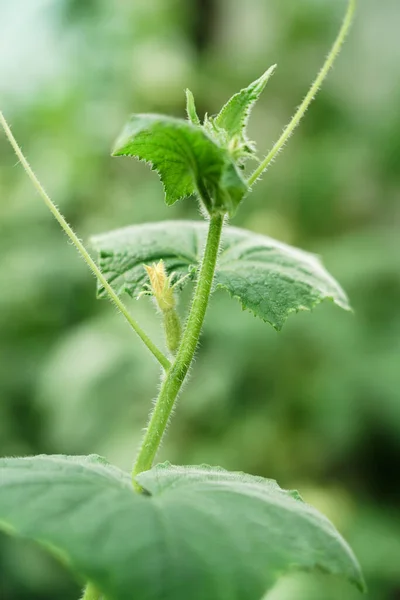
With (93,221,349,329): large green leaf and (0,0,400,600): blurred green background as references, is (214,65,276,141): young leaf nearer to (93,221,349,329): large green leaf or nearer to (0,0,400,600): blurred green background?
(93,221,349,329): large green leaf

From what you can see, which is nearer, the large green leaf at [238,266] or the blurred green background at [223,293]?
the large green leaf at [238,266]

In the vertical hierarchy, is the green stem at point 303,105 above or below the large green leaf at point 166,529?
above

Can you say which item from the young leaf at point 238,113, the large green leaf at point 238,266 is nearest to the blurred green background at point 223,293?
the large green leaf at point 238,266

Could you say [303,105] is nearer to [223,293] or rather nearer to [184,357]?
[184,357]

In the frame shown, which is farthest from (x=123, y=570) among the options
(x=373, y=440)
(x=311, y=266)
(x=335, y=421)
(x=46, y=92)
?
(x=46, y=92)

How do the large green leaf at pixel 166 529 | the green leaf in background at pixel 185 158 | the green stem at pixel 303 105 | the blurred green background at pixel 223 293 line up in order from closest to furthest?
1. the large green leaf at pixel 166 529
2. the green leaf in background at pixel 185 158
3. the green stem at pixel 303 105
4. the blurred green background at pixel 223 293

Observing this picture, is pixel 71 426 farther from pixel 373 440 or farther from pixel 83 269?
pixel 373 440

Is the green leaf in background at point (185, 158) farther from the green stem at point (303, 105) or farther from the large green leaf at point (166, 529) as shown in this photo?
the large green leaf at point (166, 529)
